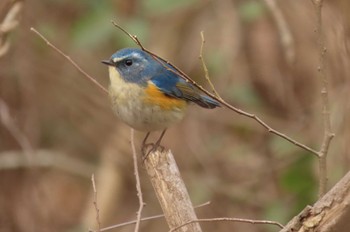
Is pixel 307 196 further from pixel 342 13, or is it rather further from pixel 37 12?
pixel 37 12

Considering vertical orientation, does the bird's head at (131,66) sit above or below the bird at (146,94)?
above

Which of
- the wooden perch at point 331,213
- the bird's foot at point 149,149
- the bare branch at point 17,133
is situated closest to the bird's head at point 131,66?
the bird's foot at point 149,149

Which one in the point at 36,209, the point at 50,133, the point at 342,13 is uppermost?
the point at 342,13

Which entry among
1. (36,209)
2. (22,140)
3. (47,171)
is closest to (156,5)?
(22,140)

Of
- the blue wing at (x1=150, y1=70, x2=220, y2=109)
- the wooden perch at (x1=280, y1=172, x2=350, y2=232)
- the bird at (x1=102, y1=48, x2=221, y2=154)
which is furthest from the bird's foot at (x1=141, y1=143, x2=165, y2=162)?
the wooden perch at (x1=280, y1=172, x2=350, y2=232)

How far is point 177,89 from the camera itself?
458 cm

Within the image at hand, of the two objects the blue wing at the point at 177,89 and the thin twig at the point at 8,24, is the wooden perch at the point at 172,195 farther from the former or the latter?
the thin twig at the point at 8,24

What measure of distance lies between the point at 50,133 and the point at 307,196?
3.31 metres

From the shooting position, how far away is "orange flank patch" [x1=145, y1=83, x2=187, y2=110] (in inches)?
175

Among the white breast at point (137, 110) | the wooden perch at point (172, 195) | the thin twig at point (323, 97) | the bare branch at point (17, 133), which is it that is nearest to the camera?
the thin twig at point (323, 97)

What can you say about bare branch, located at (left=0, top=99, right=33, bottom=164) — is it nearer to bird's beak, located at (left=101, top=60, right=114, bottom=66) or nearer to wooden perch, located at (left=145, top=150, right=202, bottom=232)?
bird's beak, located at (left=101, top=60, right=114, bottom=66)

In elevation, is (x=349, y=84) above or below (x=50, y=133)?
above

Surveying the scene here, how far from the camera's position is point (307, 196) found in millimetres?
5242

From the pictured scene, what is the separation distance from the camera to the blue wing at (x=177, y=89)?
4.56 metres
